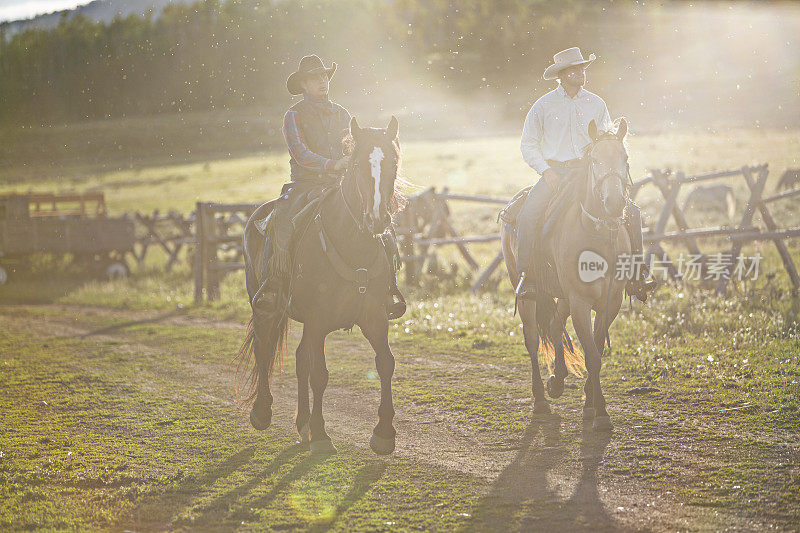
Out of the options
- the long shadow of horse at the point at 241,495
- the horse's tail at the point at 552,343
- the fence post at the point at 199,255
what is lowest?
the long shadow of horse at the point at 241,495

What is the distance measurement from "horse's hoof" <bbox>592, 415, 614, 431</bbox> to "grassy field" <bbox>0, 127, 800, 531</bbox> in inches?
3.3

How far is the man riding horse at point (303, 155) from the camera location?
7188 millimetres

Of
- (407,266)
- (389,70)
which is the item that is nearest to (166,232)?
(407,266)

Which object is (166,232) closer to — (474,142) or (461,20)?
(474,142)

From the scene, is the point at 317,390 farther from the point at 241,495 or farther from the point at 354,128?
the point at 354,128

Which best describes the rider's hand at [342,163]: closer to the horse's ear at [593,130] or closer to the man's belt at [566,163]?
the horse's ear at [593,130]

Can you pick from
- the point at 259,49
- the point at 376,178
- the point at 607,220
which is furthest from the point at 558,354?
the point at 259,49

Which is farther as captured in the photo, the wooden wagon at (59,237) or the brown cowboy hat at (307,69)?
the wooden wagon at (59,237)

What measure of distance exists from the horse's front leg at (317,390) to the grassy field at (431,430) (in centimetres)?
20

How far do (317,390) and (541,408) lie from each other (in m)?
2.35

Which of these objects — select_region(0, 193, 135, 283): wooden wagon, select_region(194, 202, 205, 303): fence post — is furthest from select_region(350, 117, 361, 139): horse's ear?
select_region(0, 193, 135, 283): wooden wagon

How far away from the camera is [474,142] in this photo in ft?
216

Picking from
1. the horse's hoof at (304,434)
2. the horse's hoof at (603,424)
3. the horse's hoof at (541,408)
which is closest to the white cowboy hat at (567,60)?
the horse's hoof at (541,408)

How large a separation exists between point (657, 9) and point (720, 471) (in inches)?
3200
